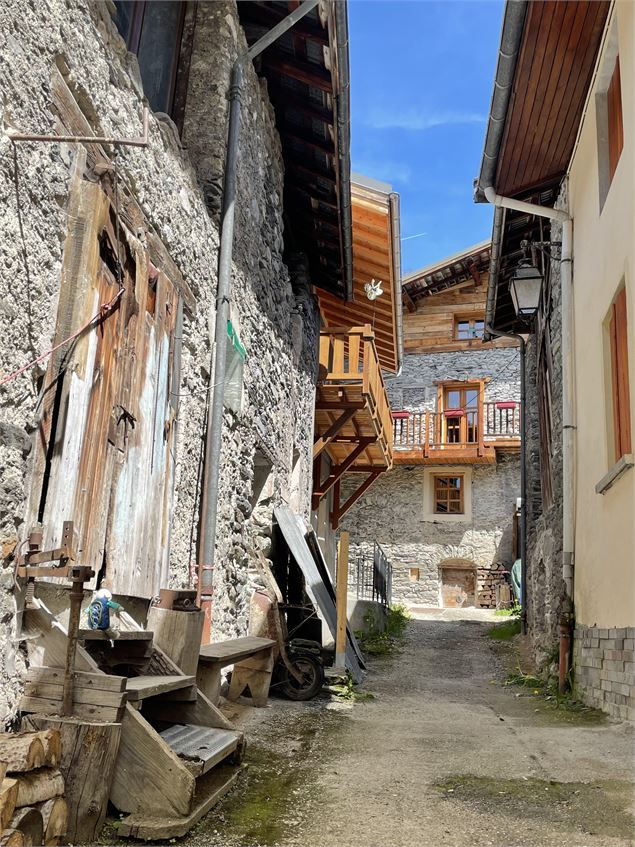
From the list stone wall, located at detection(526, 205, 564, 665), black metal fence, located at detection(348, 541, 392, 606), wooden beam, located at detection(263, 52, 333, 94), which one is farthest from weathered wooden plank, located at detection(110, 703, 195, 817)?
black metal fence, located at detection(348, 541, 392, 606)

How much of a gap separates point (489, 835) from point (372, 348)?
8522 millimetres

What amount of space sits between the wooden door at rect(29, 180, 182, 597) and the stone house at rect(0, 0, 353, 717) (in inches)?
0.5

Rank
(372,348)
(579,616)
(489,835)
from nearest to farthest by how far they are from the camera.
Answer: (489,835) < (579,616) < (372,348)

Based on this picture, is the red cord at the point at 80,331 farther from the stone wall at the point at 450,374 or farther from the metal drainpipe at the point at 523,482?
the stone wall at the point at 450,374

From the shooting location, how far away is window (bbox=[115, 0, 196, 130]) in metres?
5.09

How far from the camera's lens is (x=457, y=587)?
68.3 feet

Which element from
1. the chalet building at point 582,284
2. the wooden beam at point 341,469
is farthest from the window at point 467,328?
the chalet building at point 582,284

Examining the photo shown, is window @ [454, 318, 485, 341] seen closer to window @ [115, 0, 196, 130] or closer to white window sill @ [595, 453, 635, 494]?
white window sill @ [595, 453, 635, 494]

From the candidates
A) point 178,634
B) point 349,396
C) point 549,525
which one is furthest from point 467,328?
point 178,634

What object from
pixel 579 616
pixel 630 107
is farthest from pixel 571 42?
pixel 579 616

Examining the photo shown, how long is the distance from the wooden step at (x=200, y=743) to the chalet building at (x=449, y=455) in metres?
17.3

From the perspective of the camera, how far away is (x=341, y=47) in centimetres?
674

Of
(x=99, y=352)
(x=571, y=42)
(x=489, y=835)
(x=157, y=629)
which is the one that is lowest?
(x=489, y=835)

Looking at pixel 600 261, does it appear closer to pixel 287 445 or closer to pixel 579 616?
pixel 579 616
